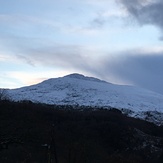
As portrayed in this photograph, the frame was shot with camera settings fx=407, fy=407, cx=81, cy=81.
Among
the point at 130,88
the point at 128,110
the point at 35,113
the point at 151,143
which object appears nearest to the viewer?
the point at 151,143

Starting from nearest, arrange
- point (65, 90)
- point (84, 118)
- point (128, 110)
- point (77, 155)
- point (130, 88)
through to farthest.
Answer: point (77, 155), point (84, 118), point (128, 110), point (65, 90), point (130, 88)

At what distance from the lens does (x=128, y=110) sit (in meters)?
96.4

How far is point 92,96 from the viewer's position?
378 feet

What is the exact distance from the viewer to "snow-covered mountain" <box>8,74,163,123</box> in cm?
10388

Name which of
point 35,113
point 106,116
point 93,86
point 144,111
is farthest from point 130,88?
point 35,113

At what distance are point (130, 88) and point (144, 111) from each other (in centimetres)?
3852

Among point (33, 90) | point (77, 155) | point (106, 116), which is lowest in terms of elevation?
point (77, 155)

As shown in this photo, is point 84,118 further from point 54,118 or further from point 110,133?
point 110,133

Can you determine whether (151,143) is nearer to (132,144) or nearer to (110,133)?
(132,144)

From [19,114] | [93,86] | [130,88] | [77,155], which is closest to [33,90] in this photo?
[93,86]

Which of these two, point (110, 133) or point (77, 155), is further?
point (110, 133)

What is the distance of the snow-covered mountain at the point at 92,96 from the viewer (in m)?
104

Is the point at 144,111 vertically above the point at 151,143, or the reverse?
the point at 144,111

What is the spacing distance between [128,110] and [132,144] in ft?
182
